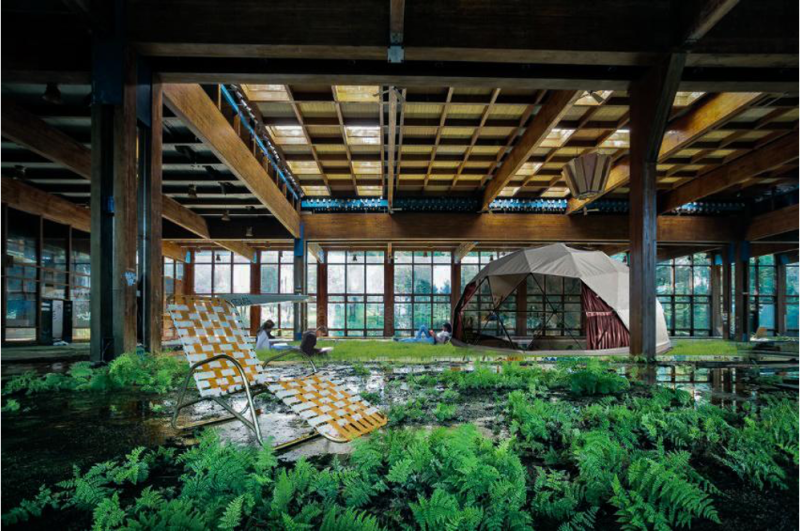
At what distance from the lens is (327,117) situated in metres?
10.9

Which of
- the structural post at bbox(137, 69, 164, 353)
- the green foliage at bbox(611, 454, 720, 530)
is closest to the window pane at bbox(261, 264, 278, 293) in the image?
the structural post at bbox(137, 69, 164, 353)

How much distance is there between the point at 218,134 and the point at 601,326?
896 centimetres

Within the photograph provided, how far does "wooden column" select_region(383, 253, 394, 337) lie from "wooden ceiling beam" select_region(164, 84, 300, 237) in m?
11.6

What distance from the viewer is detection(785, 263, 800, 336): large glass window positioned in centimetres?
2236

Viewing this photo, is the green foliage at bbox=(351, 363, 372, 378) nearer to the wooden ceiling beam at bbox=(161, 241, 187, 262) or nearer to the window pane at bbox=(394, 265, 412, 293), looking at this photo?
the wooden ceiling beam at bbox=(161, 241, 187, 262)

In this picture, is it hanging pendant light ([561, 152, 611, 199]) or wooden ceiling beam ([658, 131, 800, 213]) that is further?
wooden ceiling beam ([658, 131, 800, 213])

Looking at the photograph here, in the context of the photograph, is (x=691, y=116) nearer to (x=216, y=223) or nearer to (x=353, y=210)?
(x=353, y=210)

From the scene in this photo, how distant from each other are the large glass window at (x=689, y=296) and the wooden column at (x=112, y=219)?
80.9 ft

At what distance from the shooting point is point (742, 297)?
18.7 m

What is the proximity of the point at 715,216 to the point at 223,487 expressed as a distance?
810 inches

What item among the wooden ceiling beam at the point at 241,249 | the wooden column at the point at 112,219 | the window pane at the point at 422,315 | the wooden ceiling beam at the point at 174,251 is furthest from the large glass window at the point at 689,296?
the wooden column at the point at 112,219

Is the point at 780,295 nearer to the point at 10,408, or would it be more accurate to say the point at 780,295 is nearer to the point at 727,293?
the point at 727,293

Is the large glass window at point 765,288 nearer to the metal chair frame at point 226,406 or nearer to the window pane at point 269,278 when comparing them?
the window pane at point 269,278

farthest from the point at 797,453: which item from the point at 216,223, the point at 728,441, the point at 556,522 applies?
the point at 216,223
